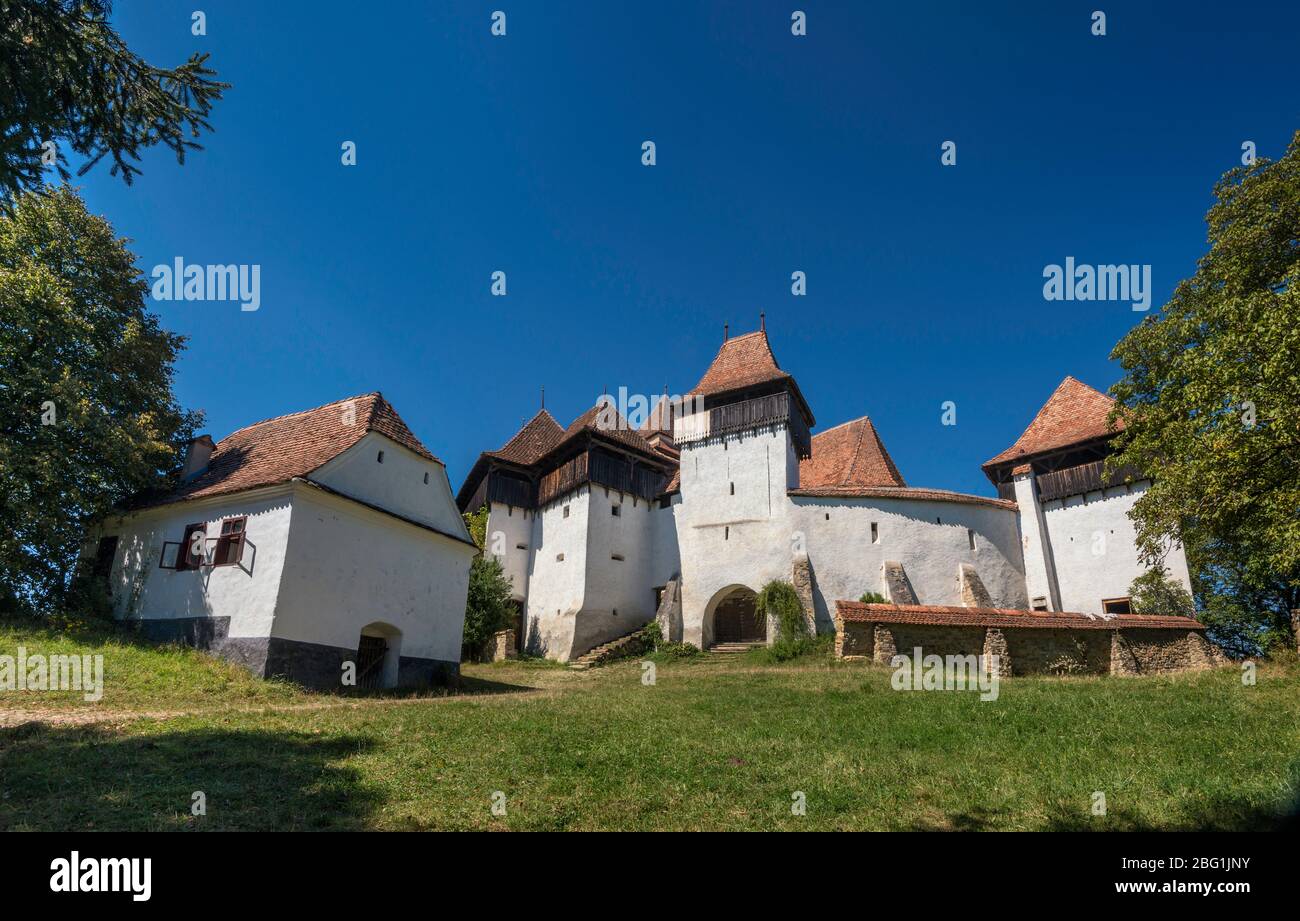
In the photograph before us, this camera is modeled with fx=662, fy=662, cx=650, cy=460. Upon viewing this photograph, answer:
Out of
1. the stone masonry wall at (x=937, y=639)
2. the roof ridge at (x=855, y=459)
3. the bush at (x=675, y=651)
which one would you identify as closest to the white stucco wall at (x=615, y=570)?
the bush at (x=675, y=651)

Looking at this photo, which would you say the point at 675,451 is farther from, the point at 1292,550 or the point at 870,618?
the point at 1292,550

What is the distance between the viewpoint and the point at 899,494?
25.2m

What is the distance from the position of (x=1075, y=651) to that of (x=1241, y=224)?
1040 centimetres

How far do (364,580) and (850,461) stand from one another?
20092 millimetres

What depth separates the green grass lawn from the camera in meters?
5.54

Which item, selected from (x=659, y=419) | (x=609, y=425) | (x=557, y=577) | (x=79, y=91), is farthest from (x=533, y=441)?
(x=79, y=91)

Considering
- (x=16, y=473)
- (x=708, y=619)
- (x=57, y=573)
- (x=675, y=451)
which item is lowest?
(x=708, y=619)

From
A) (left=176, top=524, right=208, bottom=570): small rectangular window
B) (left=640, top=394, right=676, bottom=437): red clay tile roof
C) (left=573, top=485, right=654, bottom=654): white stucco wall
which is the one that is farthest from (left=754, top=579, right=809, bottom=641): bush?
(left=640, top=394, right=676, bottom=437): red clay tile roof

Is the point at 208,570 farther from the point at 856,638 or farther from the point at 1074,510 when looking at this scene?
the point at 1074,510

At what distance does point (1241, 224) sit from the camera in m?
14.7

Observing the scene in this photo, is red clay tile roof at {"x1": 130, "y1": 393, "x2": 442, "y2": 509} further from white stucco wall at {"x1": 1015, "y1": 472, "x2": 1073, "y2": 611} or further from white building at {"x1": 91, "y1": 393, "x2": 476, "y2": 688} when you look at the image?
white stucco wall at {"x1": 1015, "y1": 472, "x2": 1073, "y2": 611}

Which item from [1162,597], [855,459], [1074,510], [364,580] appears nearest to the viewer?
[364,580]
